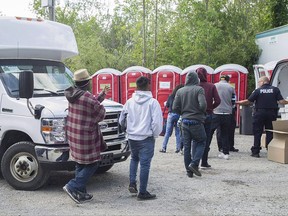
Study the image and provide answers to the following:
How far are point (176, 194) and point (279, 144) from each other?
365 cm

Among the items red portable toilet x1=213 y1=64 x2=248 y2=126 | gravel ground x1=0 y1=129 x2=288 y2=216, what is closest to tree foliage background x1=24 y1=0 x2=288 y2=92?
red portable toilet x1=213 y1=64 x2=248 y2=126

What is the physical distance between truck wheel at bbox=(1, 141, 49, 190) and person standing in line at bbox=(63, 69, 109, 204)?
846 mm

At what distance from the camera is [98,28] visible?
33531mm

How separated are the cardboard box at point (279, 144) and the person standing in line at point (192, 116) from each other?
2383mm

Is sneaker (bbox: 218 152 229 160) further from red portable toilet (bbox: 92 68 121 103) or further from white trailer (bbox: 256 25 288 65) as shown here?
red portable toilet (bbox: 92 68 121 103)

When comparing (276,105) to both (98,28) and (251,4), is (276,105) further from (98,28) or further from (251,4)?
(98,28)

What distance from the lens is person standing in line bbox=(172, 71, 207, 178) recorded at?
25.0 ft

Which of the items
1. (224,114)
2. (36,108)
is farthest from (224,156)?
(36,108)

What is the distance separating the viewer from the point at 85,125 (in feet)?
19.7

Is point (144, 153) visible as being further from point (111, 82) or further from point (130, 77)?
point (111, 82)

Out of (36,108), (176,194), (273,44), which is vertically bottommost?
(176,194)

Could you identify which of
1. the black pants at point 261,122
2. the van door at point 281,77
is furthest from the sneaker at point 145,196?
the van door at point 281,77

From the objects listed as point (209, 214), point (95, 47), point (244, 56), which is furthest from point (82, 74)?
point (95, 47)

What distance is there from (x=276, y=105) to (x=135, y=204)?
199 inches
